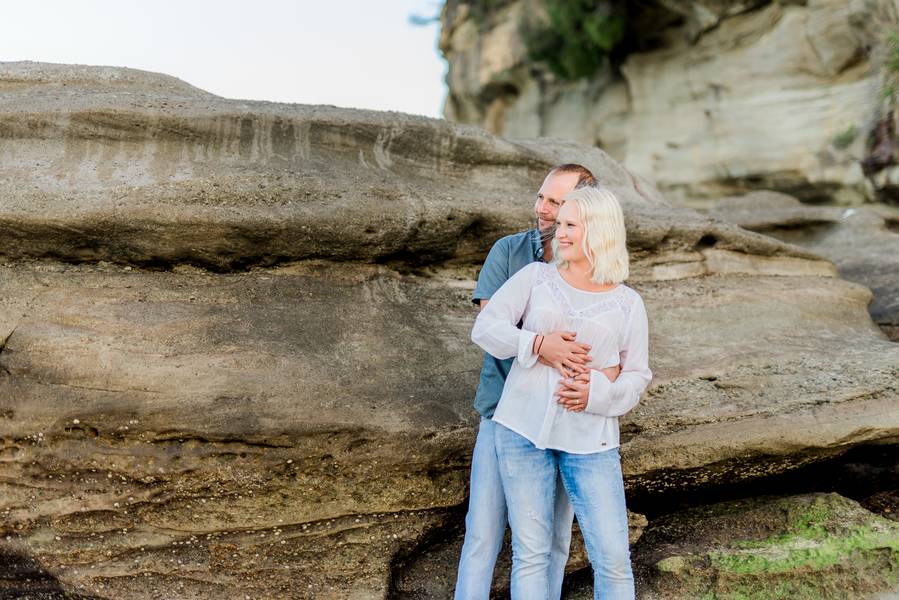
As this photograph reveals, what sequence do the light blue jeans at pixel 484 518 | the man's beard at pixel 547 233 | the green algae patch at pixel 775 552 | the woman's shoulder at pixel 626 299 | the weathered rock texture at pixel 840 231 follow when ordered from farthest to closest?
the weathered rock texture at pixel 840 231, the green algae patch at pixel 775 552, the man's beard at pixel 547 233, the light blue jeans at pixel 484 518, the woman's shoulder at pixel 626 299

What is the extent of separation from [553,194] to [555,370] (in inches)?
25.5

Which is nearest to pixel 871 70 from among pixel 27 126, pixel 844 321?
pixel 844 321

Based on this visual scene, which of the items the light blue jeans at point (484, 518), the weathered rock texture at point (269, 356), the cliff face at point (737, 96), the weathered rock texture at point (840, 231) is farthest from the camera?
the cliff face at point (737, 96)

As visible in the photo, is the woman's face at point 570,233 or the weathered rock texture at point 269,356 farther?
the weathered rock texture at point 269,356

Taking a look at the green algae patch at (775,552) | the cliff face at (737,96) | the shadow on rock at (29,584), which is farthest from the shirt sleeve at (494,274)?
the cliff face at (737,96)

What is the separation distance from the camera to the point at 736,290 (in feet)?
Answer: 15.7

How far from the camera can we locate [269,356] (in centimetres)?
329

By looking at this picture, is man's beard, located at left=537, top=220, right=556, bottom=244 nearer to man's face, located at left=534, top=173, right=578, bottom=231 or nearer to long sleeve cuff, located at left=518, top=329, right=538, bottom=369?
man's face, located at left=534, top=173, right=578, bottom=231

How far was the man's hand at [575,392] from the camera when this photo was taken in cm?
249

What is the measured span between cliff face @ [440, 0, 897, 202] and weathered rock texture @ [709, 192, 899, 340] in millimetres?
1890

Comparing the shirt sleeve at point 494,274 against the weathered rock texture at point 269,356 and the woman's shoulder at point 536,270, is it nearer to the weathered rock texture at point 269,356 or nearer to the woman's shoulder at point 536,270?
the woman's shoulder at point 536,270

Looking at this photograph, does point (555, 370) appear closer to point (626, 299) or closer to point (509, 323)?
point (509, 323)

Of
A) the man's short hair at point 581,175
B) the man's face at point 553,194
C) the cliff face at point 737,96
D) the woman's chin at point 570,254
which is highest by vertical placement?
the cliff face at point 737,96

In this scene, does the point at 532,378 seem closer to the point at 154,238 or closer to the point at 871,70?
the point at 154,238
